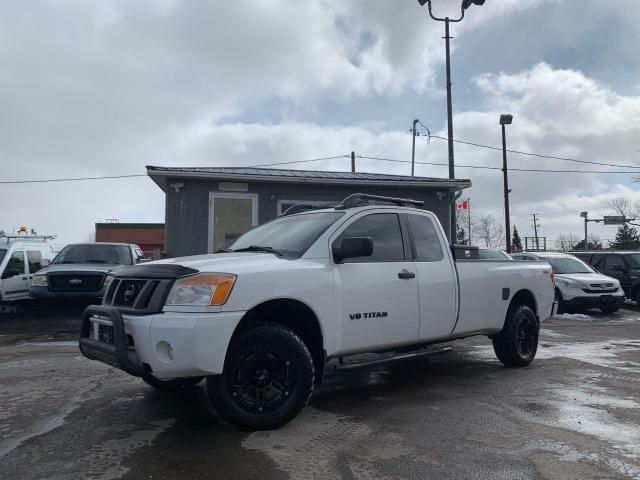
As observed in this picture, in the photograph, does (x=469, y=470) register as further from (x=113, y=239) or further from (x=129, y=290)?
(x=113, y=239)

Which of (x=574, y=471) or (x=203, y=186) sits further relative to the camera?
(x=203, y=186)

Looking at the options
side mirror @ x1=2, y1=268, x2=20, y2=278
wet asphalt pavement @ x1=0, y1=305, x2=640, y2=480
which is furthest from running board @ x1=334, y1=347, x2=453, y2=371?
side mirror @ x1=2, y1=268, x2=20, y2=278

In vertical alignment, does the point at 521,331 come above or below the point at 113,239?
below

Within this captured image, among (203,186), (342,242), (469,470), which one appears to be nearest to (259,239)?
(342,242)

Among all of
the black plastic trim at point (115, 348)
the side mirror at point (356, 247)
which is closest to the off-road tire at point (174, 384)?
the black plastic trim at point (115, 348)

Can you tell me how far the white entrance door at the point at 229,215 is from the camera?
523 inches

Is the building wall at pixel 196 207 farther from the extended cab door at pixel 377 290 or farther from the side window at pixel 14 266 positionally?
the extended cab door at pixel 377 290

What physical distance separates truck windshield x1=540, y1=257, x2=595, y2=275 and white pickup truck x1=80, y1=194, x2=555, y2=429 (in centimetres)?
977

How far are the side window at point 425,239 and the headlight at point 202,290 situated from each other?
231cm

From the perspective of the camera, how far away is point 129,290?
439cm

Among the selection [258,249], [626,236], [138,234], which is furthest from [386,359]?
[626,236]

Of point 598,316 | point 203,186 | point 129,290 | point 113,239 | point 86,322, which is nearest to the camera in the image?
point 129,290

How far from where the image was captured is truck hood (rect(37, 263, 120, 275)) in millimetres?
11016

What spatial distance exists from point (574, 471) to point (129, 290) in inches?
137
